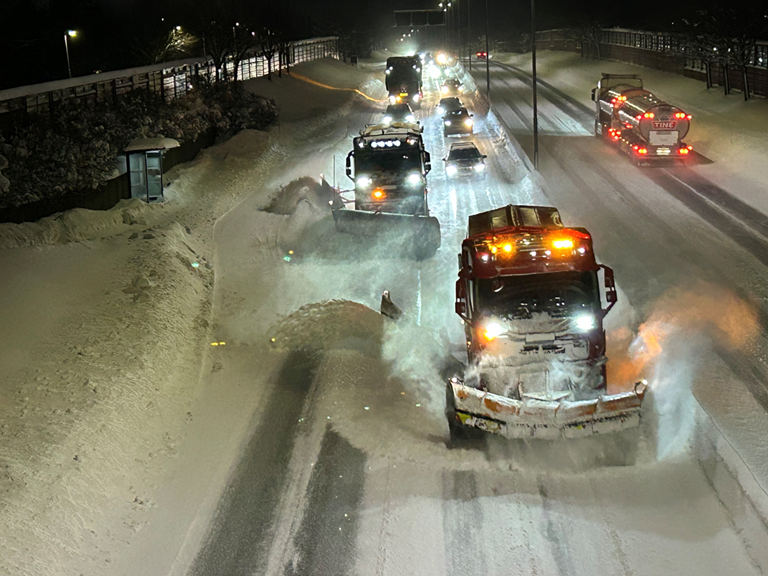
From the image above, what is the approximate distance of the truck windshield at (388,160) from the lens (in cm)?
2158

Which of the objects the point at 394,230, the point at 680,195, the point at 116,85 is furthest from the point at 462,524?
the point at 116,85

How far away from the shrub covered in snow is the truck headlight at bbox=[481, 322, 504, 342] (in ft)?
38.0

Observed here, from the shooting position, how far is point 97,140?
20.6m

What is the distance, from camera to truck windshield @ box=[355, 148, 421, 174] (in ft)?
70.8

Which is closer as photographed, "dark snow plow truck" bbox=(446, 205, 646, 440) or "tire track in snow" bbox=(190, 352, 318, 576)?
"tire track in snow" bbox=(190, 352, 318, 576)

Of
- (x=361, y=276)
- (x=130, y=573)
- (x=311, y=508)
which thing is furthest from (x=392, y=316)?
(x=130, y=573)

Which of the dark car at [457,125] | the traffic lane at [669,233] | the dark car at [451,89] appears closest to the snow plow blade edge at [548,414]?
the traffic lane at [669,233]

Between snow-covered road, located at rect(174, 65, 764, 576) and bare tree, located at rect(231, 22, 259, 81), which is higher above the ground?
bare tree, located at rect(231, 22, 259, 81)

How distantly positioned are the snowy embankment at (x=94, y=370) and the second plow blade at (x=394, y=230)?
11.8 ft

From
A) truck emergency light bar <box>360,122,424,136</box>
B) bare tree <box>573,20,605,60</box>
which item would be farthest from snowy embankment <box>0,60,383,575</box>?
bare tree <box>573,20,605,60</box>

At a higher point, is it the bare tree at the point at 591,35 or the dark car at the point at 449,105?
the bare tree at the point at 591,35

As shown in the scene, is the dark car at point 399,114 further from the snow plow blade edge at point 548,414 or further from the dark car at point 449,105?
the snow plow blade edge at point 548,414

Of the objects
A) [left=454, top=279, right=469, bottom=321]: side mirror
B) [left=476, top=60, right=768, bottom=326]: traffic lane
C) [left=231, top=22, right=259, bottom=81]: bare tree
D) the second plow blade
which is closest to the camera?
[left=454, top=279, right=469, bottom=321]: side mirror

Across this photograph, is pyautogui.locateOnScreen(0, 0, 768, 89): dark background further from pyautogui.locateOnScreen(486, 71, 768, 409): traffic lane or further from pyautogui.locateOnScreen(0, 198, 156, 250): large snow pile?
pyautogui.locateOnScreen(486, 71, 768, 409): traffic lane
